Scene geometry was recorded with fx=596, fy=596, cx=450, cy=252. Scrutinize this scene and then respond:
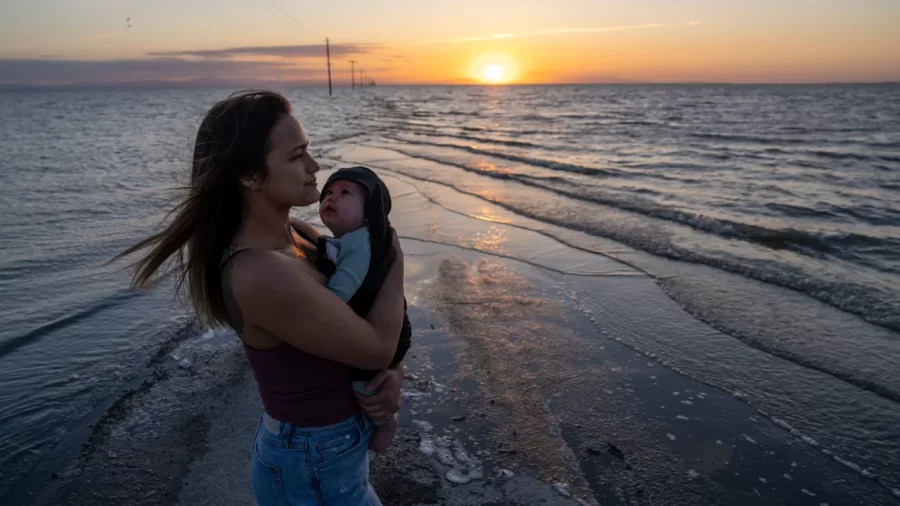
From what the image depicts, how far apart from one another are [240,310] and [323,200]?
0.56 m

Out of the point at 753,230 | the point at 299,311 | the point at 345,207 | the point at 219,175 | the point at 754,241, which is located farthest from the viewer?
the point at 753,230

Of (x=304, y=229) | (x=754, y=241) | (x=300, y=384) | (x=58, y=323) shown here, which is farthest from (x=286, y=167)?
(x=754, y=241)

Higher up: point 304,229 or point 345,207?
point 345,207

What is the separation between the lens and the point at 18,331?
214 inches

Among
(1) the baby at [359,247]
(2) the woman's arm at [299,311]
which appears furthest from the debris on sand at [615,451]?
(2) the woman's arm at [299,311]

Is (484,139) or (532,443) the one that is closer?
(532,443)

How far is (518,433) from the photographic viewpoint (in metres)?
3.96

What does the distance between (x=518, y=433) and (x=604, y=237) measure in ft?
20.1

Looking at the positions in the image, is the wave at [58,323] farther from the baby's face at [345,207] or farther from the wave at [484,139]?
the wave at [484,139]

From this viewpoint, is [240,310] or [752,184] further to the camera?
[752,184]

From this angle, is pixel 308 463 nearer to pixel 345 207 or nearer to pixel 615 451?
pixel 345 207

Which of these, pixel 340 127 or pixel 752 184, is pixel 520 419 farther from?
pixel 340 127

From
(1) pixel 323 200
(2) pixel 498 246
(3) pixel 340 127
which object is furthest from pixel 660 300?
(3) pixel 340 127

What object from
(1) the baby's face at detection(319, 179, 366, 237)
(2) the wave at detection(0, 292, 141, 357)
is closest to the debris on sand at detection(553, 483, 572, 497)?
(1) the baby's face at detection(319, 179, 366, 237)
